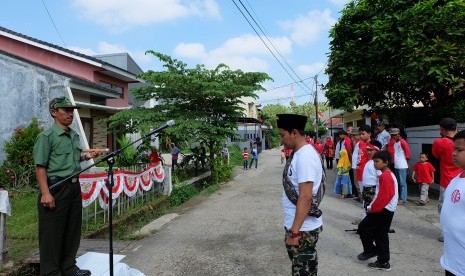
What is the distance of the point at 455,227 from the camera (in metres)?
2.43

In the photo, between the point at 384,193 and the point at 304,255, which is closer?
the point at 304,255

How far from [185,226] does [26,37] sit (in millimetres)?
12765

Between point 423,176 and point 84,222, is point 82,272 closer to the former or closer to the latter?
point 84,222

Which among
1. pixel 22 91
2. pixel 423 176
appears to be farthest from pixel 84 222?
pixel 22 91

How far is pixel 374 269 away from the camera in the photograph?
4.57 meters

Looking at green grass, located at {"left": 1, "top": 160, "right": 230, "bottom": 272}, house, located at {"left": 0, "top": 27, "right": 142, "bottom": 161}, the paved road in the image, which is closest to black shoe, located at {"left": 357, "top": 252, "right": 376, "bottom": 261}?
the paved road

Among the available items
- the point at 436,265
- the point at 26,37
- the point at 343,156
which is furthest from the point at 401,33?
the point at 26,37

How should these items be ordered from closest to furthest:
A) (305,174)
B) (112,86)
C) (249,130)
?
(305,174) < (112,86) < (249,130)

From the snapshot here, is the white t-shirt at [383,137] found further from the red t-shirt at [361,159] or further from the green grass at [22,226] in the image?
the green grass at [22,226]

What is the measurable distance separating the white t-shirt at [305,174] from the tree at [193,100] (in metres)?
7.58

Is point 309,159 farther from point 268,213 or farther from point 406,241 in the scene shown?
point 268,213

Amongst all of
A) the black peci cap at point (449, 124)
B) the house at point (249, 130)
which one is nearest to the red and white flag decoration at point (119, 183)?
the black peci cap at point (449, 124)

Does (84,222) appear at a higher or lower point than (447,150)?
lower

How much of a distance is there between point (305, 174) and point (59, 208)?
2546 mm
